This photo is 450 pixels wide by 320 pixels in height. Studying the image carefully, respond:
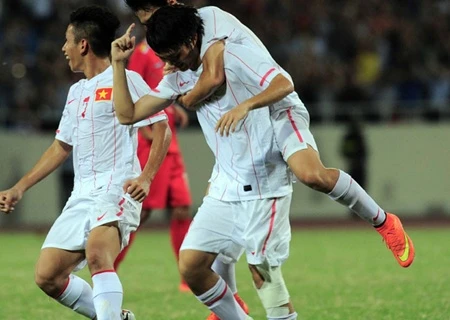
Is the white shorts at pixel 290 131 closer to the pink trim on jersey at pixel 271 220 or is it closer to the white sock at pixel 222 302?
the pink trim on jersey at pixel 271 220

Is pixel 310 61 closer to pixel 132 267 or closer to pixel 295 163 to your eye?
pixel 132 267

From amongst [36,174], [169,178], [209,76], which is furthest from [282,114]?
[169,178]

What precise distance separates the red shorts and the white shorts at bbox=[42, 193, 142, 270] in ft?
9.97

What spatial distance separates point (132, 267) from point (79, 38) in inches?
209

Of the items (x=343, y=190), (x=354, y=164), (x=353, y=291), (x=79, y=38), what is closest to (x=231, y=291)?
(x=343, y=190)

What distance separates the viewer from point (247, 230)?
589 centimetres

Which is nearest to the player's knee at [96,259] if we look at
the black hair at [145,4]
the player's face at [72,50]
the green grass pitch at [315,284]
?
the player's face at [72,50]

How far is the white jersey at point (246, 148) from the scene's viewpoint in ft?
19.4

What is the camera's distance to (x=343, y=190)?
6.02m

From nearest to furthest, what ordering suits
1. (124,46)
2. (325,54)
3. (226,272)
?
(124,46) < (226,272) < (325,54)

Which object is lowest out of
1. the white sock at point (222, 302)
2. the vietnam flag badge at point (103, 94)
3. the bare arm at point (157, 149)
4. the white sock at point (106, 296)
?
the white sock at point (222, 302)

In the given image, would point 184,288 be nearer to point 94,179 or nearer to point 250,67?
point 94,179

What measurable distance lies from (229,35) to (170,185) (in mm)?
3590

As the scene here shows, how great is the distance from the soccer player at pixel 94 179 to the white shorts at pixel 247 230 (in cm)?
40
